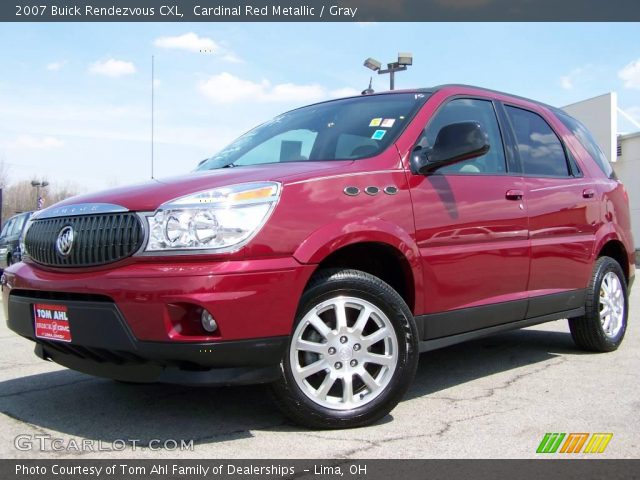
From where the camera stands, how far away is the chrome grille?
2971 millimetres

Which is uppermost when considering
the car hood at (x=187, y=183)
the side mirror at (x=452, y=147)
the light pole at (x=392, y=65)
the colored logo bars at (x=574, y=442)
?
the light pole at (x=392, y=65)

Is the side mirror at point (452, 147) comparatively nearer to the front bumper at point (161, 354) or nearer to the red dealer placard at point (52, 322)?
the front bumper at point (161, 354)

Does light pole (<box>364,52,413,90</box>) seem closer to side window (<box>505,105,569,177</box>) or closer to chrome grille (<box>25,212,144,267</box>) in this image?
side window (<box>505,105,569,177</box>)

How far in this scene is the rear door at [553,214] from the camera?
441 cm

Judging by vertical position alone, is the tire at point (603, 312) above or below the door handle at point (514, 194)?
below

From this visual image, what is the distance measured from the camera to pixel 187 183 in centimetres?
320

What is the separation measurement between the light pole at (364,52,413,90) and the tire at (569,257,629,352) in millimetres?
10446

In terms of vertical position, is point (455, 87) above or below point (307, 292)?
above

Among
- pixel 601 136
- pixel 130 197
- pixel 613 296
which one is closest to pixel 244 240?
pixel 130 197

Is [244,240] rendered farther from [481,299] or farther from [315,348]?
[481,299]

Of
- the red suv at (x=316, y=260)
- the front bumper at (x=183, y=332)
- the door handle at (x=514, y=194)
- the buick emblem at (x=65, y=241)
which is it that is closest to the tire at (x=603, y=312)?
the red suv at (x=316, y=260)

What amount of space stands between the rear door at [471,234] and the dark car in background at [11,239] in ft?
39.1
